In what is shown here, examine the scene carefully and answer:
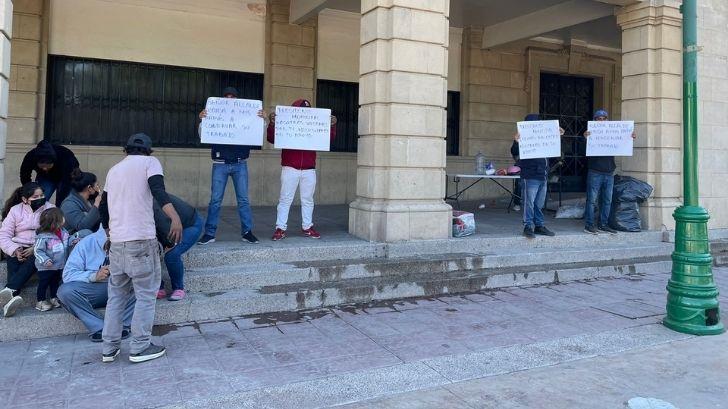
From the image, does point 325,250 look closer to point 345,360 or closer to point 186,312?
point 186,312

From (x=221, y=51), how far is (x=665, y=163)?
8720 millimetres

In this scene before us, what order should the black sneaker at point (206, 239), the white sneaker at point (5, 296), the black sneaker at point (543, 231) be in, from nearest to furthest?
the white sneaker at point (5, 296)
the black sneaker at point (206, 239)
the black sneaker at point (543, 231)

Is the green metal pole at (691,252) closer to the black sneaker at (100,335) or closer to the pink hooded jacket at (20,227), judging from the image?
the black sneaker at (100,335)

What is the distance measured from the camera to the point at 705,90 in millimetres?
9961

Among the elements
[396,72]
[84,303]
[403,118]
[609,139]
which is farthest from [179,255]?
[609,139]

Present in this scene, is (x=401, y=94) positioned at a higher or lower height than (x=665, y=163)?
higher

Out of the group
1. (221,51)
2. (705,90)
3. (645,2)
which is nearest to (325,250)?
(221,51)

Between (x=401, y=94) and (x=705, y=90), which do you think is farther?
(x=705, y=90)

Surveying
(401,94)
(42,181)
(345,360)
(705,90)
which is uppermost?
(705,90)

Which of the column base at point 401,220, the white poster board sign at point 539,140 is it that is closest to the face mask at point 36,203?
the column base at point 401,220

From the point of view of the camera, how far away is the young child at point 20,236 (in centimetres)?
511

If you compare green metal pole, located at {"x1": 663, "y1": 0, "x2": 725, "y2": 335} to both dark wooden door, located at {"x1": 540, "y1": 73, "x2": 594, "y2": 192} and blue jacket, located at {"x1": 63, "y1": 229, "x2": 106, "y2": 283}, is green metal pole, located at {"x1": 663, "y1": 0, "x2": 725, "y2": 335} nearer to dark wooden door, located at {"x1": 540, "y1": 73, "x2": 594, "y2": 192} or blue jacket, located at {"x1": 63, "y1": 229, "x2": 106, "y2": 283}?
blue jacket, located at {"x1": 63, "y1": 229, "x2": 106, "y2": 283}

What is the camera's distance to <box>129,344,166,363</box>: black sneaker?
4.45m

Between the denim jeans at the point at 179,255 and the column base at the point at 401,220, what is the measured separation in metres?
2.58
